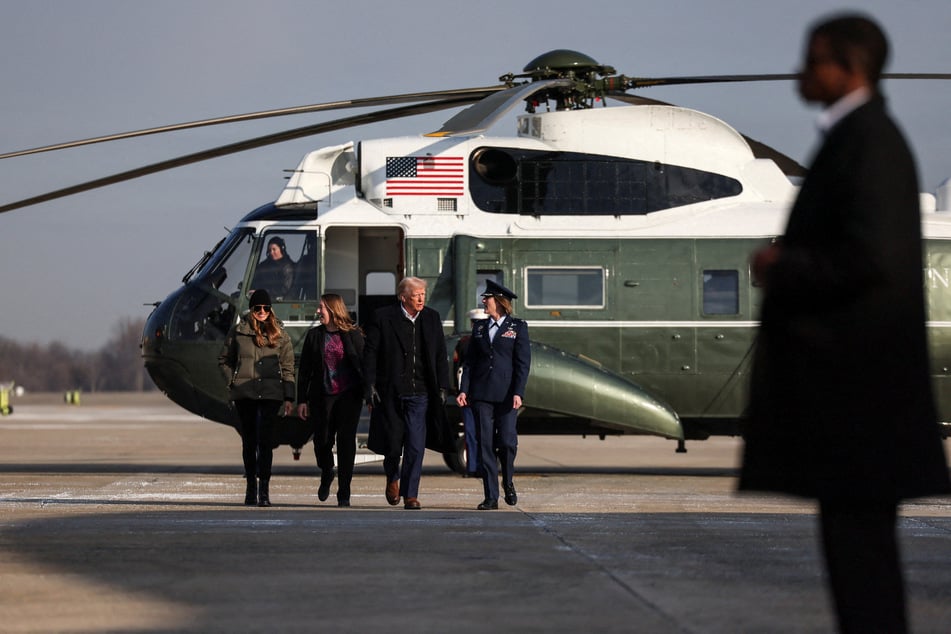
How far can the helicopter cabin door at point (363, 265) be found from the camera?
15.7 meters

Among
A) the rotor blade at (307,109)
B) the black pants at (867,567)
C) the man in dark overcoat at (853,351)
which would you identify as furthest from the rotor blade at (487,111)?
the black pants at (867,567)

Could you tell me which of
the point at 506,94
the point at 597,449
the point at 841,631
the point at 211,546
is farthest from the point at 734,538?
the point at 597,449

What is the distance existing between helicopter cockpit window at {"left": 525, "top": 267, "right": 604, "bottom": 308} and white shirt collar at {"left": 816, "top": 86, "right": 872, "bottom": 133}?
11219 millimetres

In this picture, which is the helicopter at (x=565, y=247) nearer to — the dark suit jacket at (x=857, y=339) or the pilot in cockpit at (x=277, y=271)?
the pilot in cockpit at (x=277, y=271)

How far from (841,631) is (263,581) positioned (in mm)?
3159

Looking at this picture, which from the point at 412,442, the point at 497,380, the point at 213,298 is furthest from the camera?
the point at 213,298

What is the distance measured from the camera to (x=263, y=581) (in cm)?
651

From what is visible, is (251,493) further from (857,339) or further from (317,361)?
(857,339)

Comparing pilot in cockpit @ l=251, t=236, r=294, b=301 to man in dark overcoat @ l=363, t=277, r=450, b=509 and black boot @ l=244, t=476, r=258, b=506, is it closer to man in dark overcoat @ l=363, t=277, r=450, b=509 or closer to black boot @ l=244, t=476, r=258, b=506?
black boot @ l=244, t=476, r=258, b=506

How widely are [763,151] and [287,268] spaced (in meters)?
5.57

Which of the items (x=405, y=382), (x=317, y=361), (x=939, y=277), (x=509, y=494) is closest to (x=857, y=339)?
(x=405, y=382)

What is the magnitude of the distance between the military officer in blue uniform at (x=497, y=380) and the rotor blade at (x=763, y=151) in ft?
15.9

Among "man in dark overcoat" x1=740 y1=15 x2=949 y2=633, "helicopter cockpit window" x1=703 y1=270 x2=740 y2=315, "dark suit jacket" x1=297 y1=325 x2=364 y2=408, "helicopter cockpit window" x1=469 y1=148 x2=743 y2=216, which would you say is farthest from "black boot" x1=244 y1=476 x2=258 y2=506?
"man in dark overcoat" x1=740 y1=15 x2=949 y2=633

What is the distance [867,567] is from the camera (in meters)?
4.08
